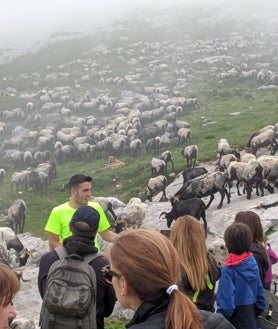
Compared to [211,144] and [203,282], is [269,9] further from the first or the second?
[203,282]

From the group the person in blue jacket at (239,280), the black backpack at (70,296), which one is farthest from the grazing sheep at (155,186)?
the black backpack at (70,296)

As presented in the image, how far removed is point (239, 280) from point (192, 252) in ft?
2.64

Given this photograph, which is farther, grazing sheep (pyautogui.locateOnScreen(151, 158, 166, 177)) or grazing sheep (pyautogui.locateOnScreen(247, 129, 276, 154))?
grazing sheep (pyautogui.locateOnScreen(151, 158, 166, 177))

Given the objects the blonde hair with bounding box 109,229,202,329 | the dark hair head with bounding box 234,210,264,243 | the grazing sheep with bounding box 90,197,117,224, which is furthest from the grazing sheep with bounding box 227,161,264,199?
the blonde hair with bounding box 109,229,202,329

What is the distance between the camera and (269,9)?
301 feet

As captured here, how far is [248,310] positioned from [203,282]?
803 millimetres

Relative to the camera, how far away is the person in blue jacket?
19.1 feet

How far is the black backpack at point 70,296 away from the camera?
4.93 metres

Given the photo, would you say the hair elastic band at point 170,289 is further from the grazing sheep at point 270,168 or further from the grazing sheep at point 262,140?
the grazing sheep at point 262,140

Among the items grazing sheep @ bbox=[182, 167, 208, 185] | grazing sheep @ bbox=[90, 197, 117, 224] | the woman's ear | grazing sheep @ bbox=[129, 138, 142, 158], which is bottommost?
grazing sheep @ bbox=[129, 138, 142, 158]

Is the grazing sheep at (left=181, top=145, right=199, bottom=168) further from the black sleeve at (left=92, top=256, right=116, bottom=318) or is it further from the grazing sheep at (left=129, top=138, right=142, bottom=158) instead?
the black sleeve at (left=92, top=256, right=116, bottom=318)

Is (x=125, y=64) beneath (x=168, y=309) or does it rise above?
beneath

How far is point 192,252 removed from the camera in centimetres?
554

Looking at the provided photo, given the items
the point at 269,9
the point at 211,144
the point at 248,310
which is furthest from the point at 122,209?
the point at 269,9
